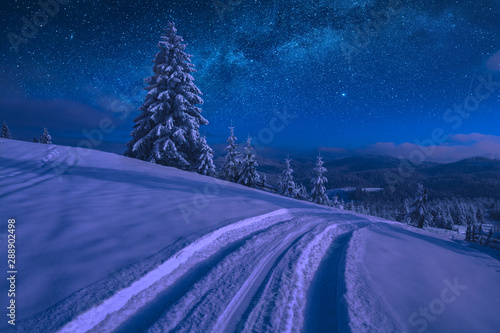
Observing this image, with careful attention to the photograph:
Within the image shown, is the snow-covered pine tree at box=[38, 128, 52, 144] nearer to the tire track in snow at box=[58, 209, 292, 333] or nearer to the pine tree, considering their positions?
the pine tree

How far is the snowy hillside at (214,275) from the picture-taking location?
2.26 meters

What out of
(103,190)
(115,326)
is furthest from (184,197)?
(115,326)

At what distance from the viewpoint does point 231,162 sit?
80.6 feet

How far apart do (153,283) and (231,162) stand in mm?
21913

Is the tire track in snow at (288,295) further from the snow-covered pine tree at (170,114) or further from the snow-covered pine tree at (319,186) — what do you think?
the snow-covered pine tree at (319,186)

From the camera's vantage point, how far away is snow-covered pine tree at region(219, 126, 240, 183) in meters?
24.5

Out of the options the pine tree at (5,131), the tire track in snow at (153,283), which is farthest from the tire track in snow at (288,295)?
the pine tree at (5,131)

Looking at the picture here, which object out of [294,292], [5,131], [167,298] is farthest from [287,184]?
[5,131]

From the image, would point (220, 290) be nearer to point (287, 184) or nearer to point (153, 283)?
point (153, 283)

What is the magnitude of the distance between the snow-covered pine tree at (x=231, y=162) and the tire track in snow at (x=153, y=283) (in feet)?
64.8

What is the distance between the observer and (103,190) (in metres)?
6.39

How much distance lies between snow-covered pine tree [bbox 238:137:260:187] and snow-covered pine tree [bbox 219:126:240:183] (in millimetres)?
814

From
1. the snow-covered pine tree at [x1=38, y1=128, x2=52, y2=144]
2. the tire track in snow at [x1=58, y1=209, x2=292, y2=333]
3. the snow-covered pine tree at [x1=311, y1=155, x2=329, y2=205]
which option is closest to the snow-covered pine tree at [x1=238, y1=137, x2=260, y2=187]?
the snow-covered pine tree at [x1=311, y1=155, x2=329, y2=205]

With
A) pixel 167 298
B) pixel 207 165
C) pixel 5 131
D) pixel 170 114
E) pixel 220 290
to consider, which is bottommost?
pixel 167 298
